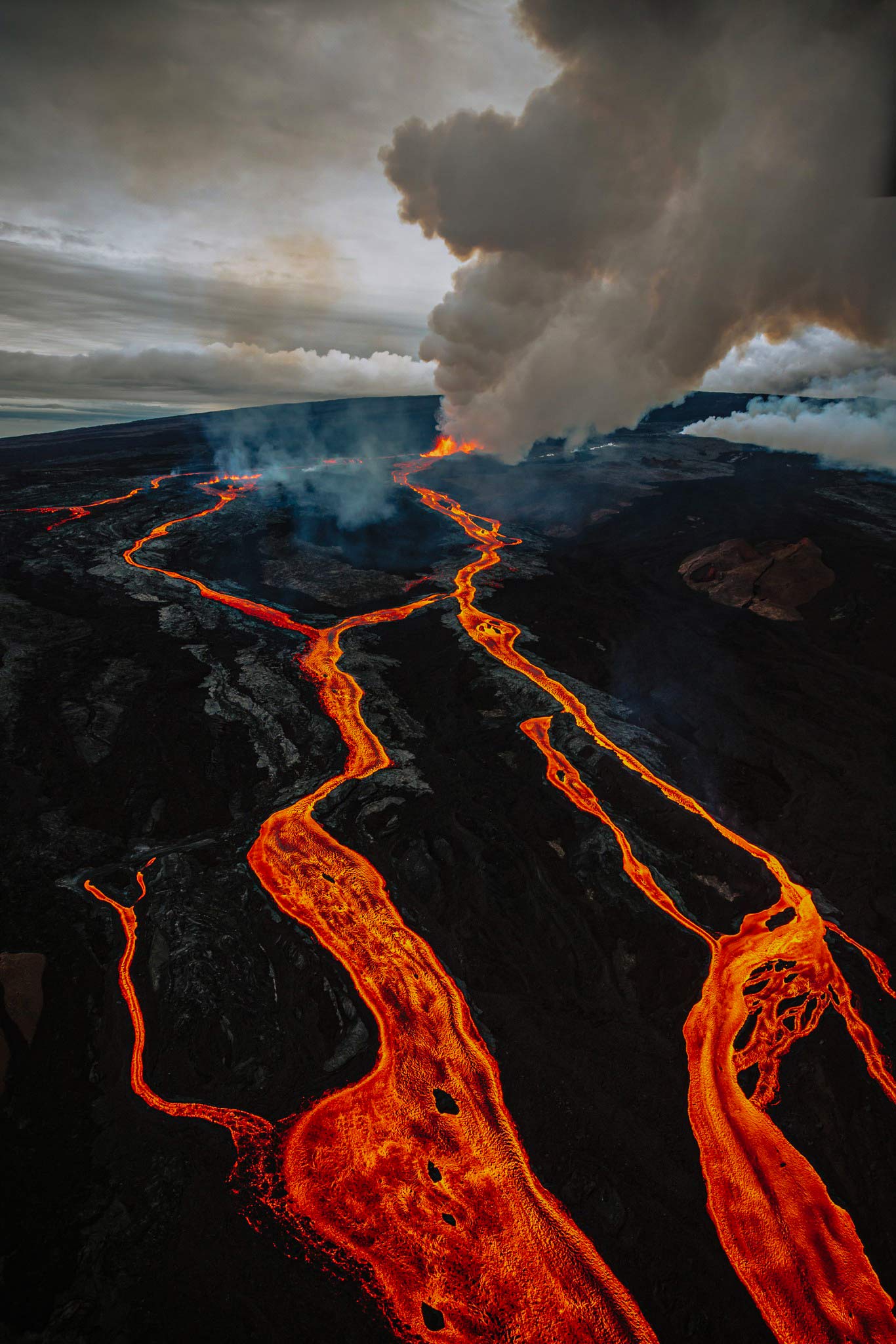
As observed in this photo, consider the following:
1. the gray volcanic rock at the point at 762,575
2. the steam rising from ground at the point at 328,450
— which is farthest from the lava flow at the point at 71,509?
the gray volcanic rock at the point at 762,575

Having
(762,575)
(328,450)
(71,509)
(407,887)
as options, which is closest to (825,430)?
(762,575)

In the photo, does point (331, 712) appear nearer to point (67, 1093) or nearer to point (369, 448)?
point (67, 1093)

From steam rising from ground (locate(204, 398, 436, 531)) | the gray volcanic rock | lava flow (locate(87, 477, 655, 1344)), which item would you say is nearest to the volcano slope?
lava flow (locate(87, 477, 655, 1344))

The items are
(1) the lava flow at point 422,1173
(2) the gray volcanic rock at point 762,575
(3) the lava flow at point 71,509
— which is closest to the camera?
(1) the lava flow at point 422,1173

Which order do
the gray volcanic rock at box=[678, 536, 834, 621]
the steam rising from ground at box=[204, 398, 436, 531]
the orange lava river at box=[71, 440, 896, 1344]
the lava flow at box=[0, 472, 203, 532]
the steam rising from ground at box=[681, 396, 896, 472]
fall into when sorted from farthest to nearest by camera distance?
the steam rising from ground at box=[681, 396, 896, 472], the steam rising from ground at box=[204, 398, 436, 531], the lava flow at box=[0, 472, 203, 532], the gray volcanic rock at box=[678, 536, 834, 621], the orange lava river at box=[71, 440, 896, 1344]

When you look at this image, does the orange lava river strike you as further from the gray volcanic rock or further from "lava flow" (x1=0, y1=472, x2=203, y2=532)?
"lava flow" (x1=0, y1=472, x2=203, y2=532)

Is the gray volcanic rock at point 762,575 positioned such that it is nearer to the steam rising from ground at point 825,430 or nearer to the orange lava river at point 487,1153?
the orange lava river at point 487,1153

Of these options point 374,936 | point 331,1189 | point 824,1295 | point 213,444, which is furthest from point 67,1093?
point 213,444
